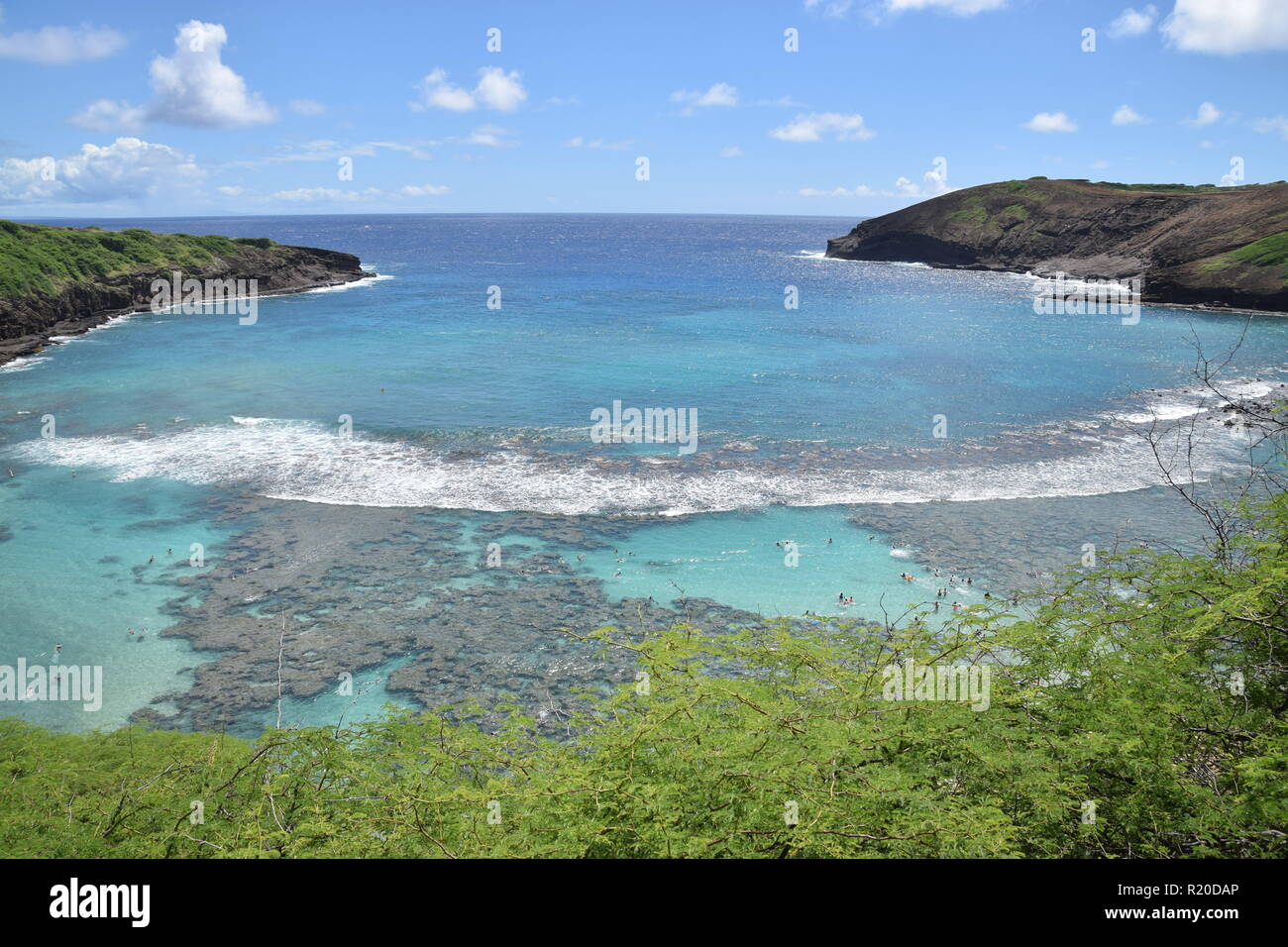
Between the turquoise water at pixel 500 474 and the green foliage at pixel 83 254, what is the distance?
7432 millimetres

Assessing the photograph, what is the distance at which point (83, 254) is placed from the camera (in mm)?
71312

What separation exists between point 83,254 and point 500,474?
63.8m

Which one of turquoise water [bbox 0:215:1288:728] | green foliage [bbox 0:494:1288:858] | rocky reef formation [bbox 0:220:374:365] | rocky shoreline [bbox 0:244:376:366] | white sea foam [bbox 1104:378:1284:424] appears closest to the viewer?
green foliage [bbox 0:494:1288:858]

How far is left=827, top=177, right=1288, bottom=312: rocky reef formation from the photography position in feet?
263

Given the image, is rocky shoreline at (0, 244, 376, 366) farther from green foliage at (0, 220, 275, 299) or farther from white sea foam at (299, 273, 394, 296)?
green foliage at (0, 220, 275, 299)

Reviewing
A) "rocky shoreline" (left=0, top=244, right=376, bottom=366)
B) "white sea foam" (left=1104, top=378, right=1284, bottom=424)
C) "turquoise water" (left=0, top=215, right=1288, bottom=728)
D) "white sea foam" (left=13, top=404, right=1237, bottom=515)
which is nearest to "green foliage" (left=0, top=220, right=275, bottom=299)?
"rocky shoreline" (left=0, top=244, right=376, bottom=366)

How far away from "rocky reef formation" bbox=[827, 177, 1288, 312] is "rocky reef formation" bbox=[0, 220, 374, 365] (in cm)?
9147

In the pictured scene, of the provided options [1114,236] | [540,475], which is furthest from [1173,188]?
[540,475]

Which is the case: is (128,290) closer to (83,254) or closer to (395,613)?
(83,254)

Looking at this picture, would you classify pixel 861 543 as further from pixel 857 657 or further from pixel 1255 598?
pixel 1255 598

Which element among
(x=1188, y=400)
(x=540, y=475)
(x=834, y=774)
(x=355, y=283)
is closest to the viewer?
(x=834, y=774)

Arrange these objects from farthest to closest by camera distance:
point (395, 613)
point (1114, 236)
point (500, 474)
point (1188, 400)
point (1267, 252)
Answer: point (1114, 236) < point (1267, 252) < point (1188, 400) < point (500, 474) < point (395, 613)

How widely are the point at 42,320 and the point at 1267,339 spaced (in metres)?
92.3

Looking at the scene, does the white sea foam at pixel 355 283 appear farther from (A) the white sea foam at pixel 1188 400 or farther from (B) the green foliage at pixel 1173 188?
(B) the green foliage at pixel 1173 188
